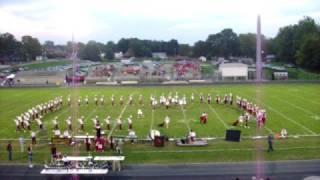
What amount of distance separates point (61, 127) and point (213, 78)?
3959 centimetres

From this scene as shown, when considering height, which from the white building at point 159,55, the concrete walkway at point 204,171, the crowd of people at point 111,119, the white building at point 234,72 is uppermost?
the white building at point 159,55

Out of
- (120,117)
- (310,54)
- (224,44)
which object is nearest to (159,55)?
(224,44)

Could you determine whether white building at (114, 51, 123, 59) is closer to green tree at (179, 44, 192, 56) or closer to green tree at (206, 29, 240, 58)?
green tree at (179, 44, 192, 56)

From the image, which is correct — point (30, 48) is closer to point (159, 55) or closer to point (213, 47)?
point (159, 55)

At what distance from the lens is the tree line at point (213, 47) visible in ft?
241

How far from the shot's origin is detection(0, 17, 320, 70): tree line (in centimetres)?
7356

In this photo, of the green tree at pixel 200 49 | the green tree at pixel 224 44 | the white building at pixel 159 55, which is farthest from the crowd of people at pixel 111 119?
the white building at pixel 159 55

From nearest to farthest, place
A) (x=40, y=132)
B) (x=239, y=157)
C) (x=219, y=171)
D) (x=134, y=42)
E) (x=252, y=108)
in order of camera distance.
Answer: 1. (x=219, y=171)
2. (x=239, y=157)
3. (x=40, y=132)
4. (x=252, y=108)
5. (x=134, y=42)

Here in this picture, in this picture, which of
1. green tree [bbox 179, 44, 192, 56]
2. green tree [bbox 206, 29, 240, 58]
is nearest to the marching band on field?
green tree [bbox 206, 29, 240, 58]

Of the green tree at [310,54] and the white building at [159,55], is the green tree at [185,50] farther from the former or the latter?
the green tree at [310,54]

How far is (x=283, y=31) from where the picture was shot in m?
92.2

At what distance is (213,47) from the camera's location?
127562 millimetres

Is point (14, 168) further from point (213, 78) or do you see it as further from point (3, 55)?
point (3, 55)

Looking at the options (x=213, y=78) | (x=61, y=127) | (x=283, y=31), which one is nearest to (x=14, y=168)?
(x=61, y=127)
